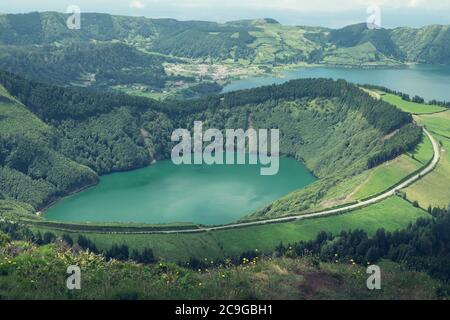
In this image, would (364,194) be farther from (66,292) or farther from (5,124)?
(5,124)

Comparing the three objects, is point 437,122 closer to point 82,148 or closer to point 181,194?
point 181,194

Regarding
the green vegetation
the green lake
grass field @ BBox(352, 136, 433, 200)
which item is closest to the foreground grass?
the green vegetation

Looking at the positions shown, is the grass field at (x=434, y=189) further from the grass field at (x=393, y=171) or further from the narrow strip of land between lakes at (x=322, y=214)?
the grass field at (x=393, y=171)

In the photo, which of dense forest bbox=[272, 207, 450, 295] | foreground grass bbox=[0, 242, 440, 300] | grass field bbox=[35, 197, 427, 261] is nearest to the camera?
foreground grass bbox=[0, 242, 440, 300]

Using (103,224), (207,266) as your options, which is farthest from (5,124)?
(207,266)

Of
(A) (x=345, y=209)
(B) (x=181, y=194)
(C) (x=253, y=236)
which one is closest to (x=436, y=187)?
(A) (x=345, y=209)

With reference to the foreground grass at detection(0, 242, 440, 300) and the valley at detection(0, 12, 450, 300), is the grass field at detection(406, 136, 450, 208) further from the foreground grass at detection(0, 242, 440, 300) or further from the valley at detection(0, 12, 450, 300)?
the foreground grass at detection(0, 242, 440, 300)
